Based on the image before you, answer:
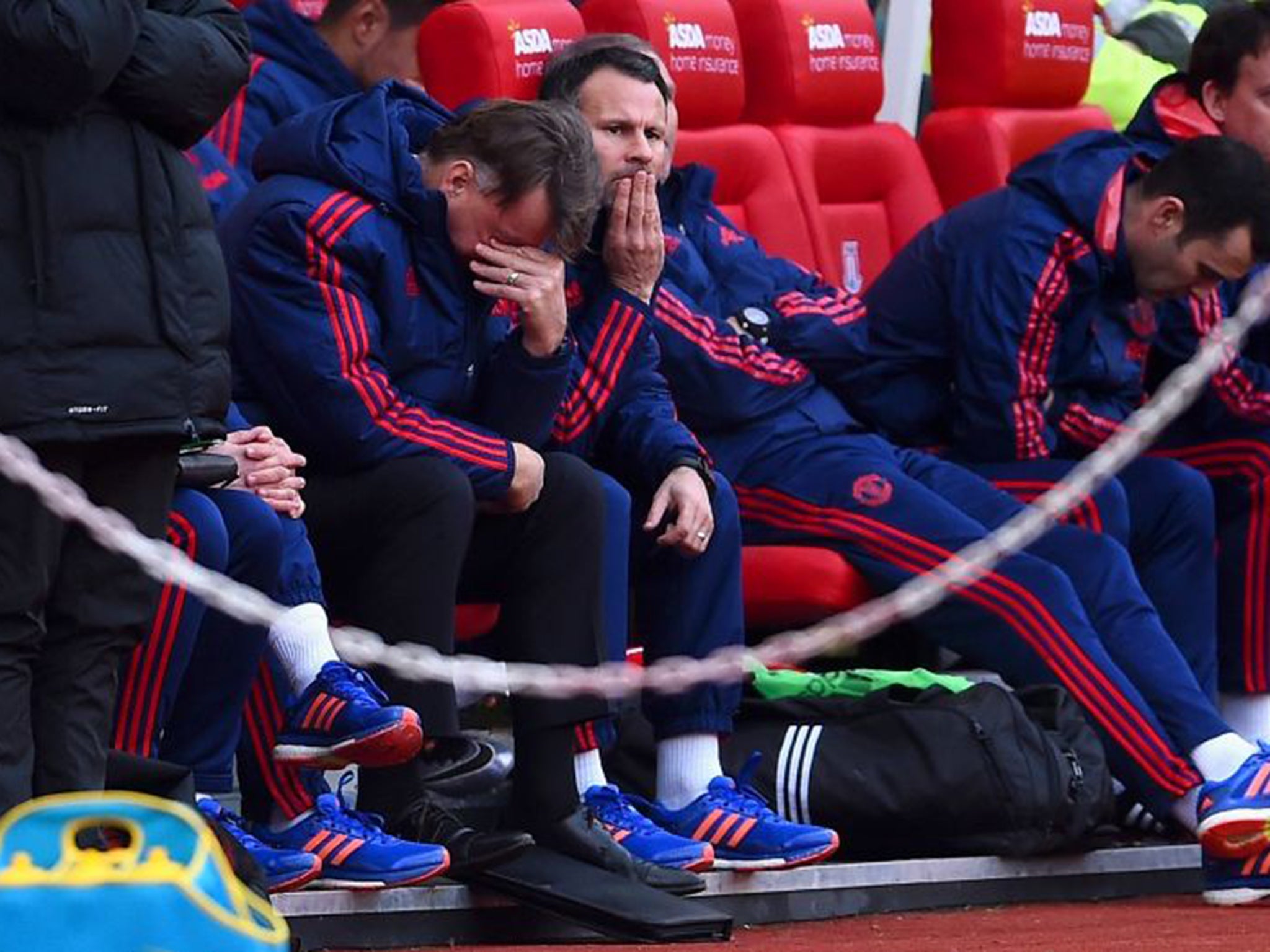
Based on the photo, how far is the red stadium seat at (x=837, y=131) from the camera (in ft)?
24.2

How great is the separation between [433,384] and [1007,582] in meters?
1.40

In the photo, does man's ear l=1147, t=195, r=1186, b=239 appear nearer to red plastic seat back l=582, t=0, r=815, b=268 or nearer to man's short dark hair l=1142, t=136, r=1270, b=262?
man's short dark hair l=1142, t=136, r=1270, b=262

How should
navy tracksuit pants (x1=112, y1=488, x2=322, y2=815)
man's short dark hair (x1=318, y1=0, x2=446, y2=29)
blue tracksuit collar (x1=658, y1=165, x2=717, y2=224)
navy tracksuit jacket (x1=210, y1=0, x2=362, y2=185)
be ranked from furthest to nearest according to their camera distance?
1. man's short dark hair (x1=318, y1=0, x2=446, y2=29)
2. blue tracksuit collar (x1=658, y1=165, x2=717, y2=224)
3. navy tracksuit jacket (x1=210, y1=0, x2=362, y2=185)
4. navy tracksuit pants (x1=112, y1=488, x2=322, y2=815)

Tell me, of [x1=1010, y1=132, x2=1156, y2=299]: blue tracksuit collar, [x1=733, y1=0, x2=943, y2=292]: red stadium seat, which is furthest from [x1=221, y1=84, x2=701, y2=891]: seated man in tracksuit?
[x1=733, y1=0, x2=943, y2=292]: red stadium seat

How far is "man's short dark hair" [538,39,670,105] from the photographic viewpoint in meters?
6.00

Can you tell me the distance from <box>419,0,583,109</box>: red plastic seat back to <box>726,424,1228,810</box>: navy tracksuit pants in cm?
91

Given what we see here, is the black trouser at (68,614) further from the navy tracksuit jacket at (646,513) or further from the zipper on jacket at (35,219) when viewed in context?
the navy tracksuit jacket at (646,513)

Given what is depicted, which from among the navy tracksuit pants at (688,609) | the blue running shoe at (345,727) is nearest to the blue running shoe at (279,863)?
the blue running shoe at (345,727)

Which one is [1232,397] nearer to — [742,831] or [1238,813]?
[1238,813]

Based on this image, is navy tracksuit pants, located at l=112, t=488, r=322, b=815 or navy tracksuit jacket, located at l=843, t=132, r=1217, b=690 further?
navy tracksuit jacket, located at l=843, t=132, r=1217, b=690

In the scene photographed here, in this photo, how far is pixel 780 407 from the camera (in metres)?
6.21

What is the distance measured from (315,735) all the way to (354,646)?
16 cm

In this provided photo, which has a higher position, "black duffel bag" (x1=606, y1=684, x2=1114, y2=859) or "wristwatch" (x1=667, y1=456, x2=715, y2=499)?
"wristwatch" (x1=667, y1=456, x2=715, y2=499)

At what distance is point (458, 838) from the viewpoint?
4977 millimetres
